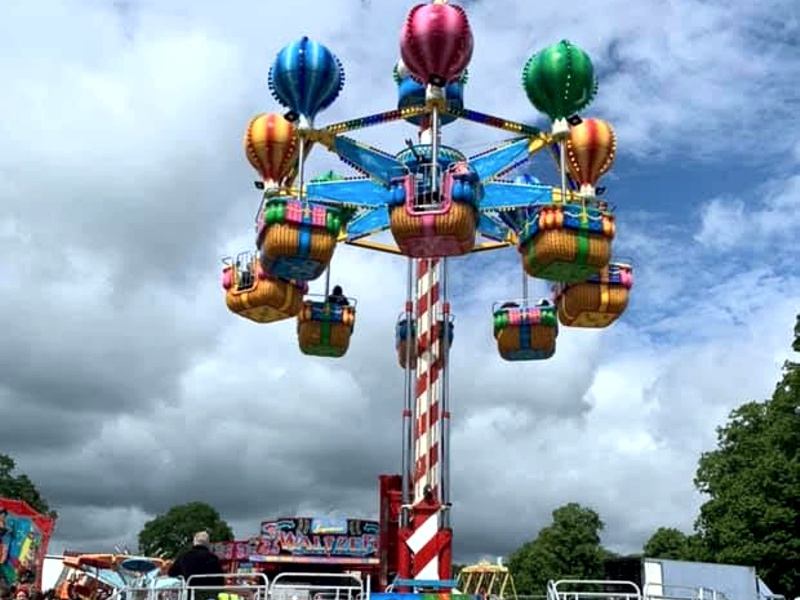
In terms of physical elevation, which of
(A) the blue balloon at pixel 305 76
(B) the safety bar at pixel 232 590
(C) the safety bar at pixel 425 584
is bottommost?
(B) the safety bar at pixel 232 590

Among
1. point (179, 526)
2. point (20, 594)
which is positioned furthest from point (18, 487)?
point (20, 594)

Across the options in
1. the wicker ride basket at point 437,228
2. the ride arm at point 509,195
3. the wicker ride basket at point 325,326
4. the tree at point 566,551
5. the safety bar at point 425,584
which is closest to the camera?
the safety bar at point 425,584

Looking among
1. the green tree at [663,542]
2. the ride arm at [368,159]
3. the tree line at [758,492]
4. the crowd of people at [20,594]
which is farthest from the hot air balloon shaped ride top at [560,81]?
the green tree at [663,542]

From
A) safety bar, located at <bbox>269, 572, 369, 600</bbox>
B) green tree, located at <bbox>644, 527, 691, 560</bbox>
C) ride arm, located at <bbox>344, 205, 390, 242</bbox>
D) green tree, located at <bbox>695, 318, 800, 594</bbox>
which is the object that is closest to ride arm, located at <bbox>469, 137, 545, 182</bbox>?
ride arm, located at <bbox>344, 205, 390, 242</bbox>

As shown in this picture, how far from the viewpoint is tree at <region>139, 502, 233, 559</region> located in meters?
Result: 106

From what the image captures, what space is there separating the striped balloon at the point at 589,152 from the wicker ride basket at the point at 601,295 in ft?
5.34

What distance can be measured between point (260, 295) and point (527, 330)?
5.04 meters

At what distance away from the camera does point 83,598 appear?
2636 cm

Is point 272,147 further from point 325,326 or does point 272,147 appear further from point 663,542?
point 663,542

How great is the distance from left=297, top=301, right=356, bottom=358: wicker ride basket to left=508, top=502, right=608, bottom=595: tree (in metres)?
53.9

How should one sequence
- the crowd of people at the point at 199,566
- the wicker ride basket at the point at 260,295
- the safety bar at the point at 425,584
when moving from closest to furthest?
the crowd of people at the point at 199,566
the safety bar at the point at 425,584
the wicker ride basket at the point at 260,295

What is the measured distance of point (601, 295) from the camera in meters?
17.1

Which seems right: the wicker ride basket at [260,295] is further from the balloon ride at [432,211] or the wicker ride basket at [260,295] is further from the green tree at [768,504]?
the green tree at [768,504]

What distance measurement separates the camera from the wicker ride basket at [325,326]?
19.4 metres
